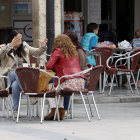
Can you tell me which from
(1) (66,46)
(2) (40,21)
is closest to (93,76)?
(1) (66,46)

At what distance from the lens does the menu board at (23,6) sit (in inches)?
541

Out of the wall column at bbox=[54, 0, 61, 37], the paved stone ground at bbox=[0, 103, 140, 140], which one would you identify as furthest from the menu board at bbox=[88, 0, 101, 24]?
the paved stone ground at bbox=[0, 103, 140, 140]

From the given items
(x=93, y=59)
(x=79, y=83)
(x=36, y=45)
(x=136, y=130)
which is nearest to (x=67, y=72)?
(x=79, y=83)

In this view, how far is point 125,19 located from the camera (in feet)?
54.4

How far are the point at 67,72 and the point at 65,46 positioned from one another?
414 mm

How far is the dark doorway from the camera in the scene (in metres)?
16.3

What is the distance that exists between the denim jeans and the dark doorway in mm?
9660

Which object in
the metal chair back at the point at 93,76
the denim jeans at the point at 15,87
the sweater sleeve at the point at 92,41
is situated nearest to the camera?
the metal chair back at the point at 93,76

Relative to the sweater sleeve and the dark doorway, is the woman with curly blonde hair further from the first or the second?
the dark doorway

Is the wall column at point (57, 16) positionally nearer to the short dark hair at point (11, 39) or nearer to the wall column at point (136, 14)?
the short dark hair at point (11, 39)

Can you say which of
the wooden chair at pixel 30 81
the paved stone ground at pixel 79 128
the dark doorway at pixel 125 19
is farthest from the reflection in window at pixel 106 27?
the wooden chair at pixel 30 81

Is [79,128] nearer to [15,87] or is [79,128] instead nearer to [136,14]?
[15,87]

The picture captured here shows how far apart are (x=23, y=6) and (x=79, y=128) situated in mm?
8486

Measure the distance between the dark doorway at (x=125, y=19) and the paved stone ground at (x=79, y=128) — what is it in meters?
8.90
